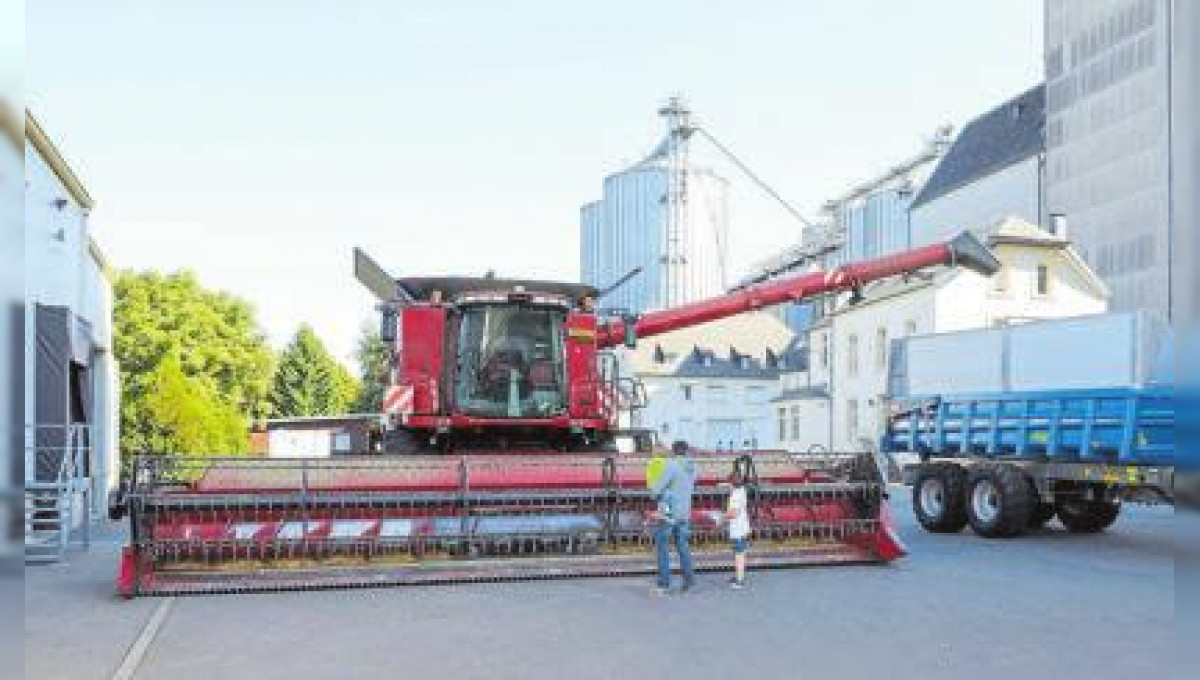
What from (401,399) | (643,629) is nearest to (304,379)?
(401,399)

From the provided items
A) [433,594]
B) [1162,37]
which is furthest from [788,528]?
[1162,37]

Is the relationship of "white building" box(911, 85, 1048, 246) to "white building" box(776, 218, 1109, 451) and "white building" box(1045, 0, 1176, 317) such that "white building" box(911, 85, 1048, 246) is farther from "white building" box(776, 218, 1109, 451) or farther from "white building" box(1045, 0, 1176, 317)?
"white building" box(1045, 0, 1176, 317)

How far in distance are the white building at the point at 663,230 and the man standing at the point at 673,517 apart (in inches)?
2415

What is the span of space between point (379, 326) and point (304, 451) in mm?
30304

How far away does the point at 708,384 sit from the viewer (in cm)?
7069

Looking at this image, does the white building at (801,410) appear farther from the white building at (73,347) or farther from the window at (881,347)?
the white building at (73,347)

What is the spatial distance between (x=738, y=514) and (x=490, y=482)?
2.61m

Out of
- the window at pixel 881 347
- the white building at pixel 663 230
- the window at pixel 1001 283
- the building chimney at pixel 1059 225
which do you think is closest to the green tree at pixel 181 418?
the window at pixel 881 347

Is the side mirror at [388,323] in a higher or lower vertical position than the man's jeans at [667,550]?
higher

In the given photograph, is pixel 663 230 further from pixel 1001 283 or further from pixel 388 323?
pixel 388 323

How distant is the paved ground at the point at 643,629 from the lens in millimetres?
7883

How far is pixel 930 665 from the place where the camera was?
7926 millimetres

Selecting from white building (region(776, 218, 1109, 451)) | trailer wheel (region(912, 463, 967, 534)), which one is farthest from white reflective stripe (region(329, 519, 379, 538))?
white building (region(776, 218, 1109, 451))

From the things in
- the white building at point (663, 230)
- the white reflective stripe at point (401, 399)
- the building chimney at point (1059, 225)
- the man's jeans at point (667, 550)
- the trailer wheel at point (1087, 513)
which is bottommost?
the trailer wheel at point (1087, 513)
